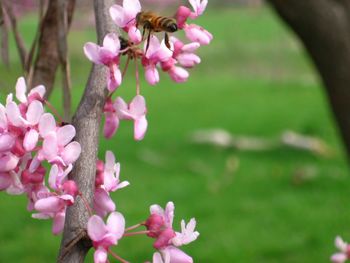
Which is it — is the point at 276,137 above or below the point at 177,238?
below

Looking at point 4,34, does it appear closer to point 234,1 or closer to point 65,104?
point 65,104

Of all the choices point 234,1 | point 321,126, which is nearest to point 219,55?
point 234,1

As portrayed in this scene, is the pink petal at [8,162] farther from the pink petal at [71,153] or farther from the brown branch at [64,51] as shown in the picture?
the brown branch at [64,51]

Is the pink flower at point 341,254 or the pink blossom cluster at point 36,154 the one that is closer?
the pink blossom cluster at point 36,154

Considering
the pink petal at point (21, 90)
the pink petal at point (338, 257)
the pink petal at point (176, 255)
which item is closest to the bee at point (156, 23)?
the pink petal at point (21, 90)

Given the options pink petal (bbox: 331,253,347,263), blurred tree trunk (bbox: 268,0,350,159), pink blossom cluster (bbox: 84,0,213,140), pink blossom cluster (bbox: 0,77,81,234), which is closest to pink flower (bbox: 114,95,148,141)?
pink blossom cluster (bbox: 84,0,213,140)

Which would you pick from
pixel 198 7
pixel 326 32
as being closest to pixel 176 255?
pixel 198 7
